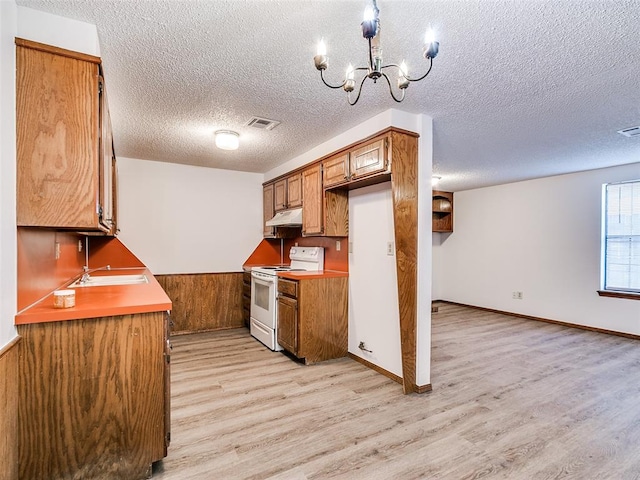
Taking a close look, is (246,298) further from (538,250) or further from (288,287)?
(538,250)

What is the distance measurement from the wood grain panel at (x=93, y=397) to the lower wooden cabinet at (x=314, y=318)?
177cm

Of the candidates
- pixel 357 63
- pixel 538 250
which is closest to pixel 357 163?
→ pixel 357 63

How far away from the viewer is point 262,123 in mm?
3104

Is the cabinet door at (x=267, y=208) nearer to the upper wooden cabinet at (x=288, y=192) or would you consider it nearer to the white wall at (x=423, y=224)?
the upper wooden cabinet at (x=288, y=192)

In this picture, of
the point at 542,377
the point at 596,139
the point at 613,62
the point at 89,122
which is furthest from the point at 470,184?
the point at 89,122

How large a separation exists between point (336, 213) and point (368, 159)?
2.76 feet

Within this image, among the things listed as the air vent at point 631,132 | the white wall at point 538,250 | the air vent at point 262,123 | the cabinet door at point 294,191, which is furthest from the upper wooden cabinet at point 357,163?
the white wall at point 538,250

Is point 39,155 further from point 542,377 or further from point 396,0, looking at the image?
point 542,377

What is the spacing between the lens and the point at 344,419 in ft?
7.81

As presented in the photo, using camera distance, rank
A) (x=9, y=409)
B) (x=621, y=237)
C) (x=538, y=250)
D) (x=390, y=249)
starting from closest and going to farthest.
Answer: (x=9, y=409) → (x=390, y=249) → (x=621, y=237) → (x=538, y=250)

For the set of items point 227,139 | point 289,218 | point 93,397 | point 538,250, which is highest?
point 227,139

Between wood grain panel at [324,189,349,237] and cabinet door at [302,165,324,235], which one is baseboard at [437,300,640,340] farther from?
cabinet door at [302,165,324,235]

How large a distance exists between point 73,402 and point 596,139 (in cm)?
484

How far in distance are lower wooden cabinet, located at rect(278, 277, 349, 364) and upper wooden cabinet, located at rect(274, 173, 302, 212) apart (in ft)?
3.64
